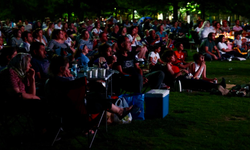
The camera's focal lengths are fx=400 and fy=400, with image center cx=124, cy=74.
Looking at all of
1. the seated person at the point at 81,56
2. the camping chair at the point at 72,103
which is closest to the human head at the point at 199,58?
the seated person at the point at 81,56

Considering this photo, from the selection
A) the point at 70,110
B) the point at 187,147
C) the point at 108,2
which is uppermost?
the point at 108,2

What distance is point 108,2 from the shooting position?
39.8 metres

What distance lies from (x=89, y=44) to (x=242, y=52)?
26.4 ft

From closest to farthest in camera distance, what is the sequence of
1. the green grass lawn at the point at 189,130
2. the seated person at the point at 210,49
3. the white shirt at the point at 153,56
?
the green grass lawn at the point at 189,130, the white shirt at the point at 153,56, the seated person at the point at 210,49

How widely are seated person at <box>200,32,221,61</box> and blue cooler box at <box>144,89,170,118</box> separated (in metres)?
9.44

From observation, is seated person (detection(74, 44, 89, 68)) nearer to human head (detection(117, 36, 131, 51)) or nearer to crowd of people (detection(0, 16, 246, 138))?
crowd of people (detection(0, 16, 246, 138))

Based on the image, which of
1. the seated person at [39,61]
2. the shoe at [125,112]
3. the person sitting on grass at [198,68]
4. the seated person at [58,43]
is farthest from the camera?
the seated person at [58,43]

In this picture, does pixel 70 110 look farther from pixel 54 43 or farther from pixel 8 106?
pixel 54 43

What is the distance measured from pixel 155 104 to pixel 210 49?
10.1m

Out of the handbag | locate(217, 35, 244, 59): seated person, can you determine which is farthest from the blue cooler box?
locate(217, 35, 244, 59): seated person

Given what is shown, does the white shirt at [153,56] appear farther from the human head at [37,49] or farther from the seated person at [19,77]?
the seated person at [19,77]

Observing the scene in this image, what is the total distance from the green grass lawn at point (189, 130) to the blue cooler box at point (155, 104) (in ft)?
0.44

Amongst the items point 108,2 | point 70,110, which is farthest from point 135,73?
point 108,2

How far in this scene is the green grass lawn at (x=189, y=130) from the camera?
5.52 meters
